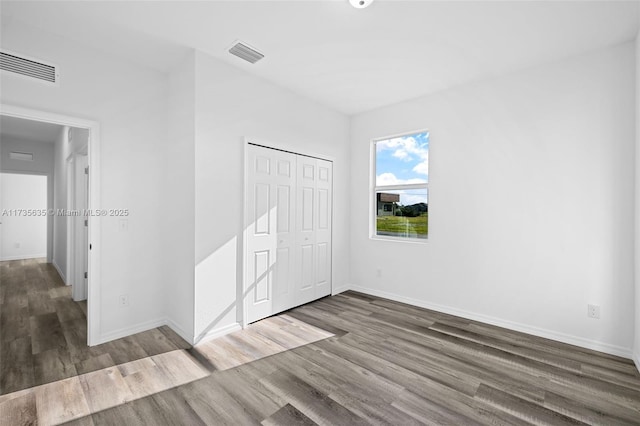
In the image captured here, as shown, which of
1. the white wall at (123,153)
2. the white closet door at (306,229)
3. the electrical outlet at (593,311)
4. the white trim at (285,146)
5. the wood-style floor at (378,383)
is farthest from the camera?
the white closet door at (306,229)

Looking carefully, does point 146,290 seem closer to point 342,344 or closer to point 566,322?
point 342,344

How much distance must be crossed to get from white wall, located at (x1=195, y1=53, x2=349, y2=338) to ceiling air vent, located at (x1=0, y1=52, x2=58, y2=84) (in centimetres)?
120

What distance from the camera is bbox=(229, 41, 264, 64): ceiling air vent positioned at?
2.71 metres

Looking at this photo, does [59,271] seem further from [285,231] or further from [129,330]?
[285,231]

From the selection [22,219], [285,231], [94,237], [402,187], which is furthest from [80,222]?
[22,219]

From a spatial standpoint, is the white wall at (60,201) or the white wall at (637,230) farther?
the white wall at (60,201)

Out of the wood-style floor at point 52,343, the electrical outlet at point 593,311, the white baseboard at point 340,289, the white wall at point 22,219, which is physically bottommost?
the wood-style floor at point 52,343

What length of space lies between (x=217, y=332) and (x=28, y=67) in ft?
9.43

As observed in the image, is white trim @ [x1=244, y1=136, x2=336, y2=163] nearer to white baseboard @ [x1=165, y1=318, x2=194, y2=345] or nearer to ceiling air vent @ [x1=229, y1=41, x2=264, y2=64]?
ceiling air vent @ [x1=229, y1=41, x2=264, y2=64]

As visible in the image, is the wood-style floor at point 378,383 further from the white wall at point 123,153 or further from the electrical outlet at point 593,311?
the white wall at point 123,153

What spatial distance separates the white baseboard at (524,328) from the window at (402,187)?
2.93 feet

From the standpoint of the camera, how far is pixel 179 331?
298 cm

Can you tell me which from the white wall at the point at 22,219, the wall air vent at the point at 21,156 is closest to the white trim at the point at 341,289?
the wall air vent at the point at 21,156

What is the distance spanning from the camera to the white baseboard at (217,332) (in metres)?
2.79
